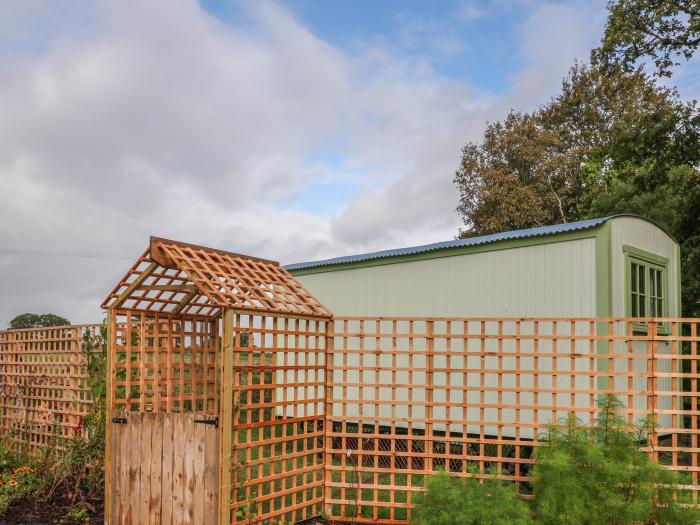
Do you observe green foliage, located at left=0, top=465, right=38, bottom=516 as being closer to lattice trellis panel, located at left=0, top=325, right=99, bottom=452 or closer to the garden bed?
the garden bed

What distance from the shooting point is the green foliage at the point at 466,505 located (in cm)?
454

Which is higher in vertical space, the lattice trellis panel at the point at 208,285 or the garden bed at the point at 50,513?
the lattice trellis panel at the point at 208,285

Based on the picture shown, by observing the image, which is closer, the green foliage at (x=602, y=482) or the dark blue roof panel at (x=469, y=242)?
the green foliage at (x=602, y=482)

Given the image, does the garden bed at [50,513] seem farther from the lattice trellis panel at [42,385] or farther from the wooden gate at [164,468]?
the lattice trellis panel at [42,385]

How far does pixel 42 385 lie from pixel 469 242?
17.7 ft

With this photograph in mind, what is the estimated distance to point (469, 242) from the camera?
8531mm

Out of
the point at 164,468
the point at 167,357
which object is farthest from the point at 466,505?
the point at 167,357

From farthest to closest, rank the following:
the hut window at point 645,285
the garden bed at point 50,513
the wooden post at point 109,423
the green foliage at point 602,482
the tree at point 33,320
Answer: the tree at point 33,320, the hut window at point 645,285, the garden bed at point 50,513, the wooden post at point 109,423, the green foliage at point 602,482

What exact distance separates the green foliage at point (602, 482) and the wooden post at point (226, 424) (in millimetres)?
2280

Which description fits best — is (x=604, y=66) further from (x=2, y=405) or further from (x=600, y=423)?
(x=2, y=405)

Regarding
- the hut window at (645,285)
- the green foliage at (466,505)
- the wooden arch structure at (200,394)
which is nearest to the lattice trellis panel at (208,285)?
the wooden arch structure at (200,394)

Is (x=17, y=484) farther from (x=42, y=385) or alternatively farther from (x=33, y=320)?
(x=33, y=320)

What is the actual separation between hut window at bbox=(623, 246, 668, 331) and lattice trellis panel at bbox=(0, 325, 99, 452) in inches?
234

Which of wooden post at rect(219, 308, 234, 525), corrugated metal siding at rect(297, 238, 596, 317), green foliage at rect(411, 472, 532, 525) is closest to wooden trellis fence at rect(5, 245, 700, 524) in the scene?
wooden post at rect(219, 308, 234, 525)
